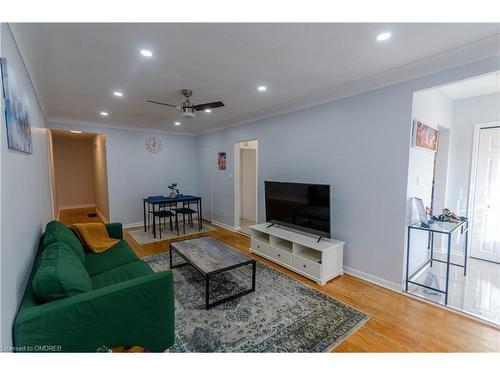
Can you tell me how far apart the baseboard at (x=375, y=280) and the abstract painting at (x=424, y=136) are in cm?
160

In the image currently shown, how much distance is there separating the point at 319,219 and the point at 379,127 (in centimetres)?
131

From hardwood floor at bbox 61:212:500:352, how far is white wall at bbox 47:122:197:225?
457 cm

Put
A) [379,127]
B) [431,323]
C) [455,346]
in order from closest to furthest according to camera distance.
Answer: [455,346], [431,323], [379,127]

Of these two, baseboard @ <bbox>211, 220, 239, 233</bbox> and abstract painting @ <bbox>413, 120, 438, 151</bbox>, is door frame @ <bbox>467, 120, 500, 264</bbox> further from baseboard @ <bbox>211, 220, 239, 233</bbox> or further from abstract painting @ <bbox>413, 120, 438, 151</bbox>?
baseboard @ <bbox>211, 220, 239, 233</bbox>

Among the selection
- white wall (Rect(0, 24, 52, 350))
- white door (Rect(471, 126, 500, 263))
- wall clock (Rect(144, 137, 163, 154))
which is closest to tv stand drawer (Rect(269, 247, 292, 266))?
white wall (Rect(0, 24, 52, 350))

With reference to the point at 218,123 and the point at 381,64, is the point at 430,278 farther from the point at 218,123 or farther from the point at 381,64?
the point at 218,123

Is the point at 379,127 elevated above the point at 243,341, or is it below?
above

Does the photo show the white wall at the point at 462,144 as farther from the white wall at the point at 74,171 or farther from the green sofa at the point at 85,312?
the white wall at the point at 74,171

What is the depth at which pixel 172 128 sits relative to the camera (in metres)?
5.44

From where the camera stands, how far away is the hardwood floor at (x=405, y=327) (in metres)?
1.77

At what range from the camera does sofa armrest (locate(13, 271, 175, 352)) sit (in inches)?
46.2

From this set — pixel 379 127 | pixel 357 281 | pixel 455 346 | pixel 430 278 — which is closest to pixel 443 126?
pixel 379 127

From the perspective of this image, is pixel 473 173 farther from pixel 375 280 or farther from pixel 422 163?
pixel 375 280

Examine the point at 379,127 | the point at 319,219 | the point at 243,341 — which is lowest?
the point at 243,341
